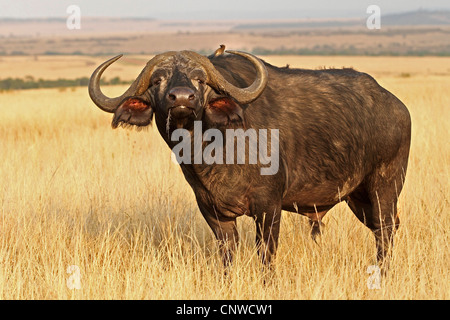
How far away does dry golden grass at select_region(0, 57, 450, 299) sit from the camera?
5.03 meters

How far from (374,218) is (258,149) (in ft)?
5.32

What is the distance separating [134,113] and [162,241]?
137 cm

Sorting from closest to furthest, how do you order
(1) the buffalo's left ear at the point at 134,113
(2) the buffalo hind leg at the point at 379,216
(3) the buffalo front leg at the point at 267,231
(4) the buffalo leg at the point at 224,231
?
(1) the buffalo's left ear at the point at 134,113 < (3) the buffalo front leg at the point at 267,231 < (4) the buffalo leg at the point at 224,231 < (2) the buffalo hind leg at the point at 379,216

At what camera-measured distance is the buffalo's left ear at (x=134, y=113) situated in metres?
5.07

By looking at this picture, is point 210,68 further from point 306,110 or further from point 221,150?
point 306,110

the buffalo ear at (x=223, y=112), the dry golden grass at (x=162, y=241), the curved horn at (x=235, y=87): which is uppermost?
the curved horn at (x=235, y=87)

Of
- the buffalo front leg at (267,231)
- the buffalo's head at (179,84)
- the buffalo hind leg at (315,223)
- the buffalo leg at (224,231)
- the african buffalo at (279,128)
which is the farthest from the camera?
the buffalo hind leg at (315,223)

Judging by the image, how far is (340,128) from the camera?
5848 mm

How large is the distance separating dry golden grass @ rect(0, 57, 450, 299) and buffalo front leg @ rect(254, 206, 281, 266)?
14cm

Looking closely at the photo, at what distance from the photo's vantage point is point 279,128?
17.9 feet

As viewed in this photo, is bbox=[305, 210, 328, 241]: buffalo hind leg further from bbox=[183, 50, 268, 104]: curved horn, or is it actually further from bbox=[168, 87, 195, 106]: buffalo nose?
bbox=[168, 87, 195, 106]: buffalo nose

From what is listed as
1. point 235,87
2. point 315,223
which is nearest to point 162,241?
point 315,223

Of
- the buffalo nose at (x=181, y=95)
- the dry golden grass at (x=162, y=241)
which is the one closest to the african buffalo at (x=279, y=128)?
the buffalo nose at (x=181, y=95)

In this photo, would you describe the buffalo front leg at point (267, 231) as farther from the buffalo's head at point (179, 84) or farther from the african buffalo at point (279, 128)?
the buffalo's head at point (179, 84)
